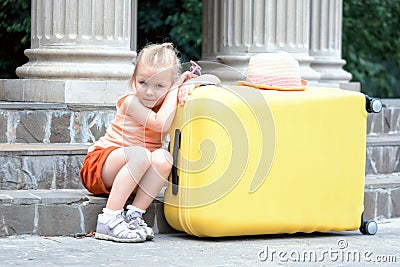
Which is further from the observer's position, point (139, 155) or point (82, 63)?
point (82, 63)

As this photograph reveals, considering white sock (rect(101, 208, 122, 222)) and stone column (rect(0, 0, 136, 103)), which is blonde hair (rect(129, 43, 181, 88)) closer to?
white sock (rect(101, 208, 122, 222))

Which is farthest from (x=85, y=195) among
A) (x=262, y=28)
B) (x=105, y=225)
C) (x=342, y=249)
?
(x=262, y=28)

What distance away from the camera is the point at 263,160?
562cm

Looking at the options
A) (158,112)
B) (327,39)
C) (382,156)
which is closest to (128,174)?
(158,112)

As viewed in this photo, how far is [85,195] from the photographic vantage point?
5898 mm

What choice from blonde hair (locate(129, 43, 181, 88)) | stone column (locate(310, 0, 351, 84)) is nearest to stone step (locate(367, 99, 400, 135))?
stone column (locate(310, 0, 351, 84))

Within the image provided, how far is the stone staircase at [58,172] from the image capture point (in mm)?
5680

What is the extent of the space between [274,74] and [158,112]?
2.23 feet

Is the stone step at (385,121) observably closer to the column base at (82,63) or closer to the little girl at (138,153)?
the column base at (82,63)

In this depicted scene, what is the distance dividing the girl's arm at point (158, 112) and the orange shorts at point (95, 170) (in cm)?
24

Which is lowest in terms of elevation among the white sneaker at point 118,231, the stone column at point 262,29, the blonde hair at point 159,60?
the white sneaker at point 118,231

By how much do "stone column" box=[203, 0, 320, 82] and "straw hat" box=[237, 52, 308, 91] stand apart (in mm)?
2103

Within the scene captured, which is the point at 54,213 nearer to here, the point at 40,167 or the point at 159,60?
the point at 40,167

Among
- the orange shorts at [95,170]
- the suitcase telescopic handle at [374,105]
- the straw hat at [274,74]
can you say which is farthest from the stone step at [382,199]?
the orange shorts at [95,170]
